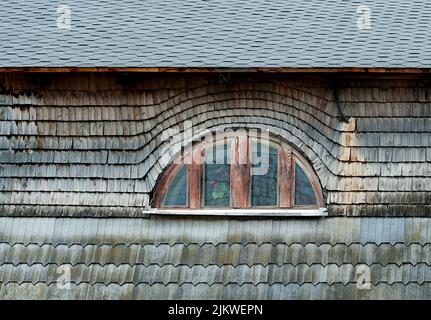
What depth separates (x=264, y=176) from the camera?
34.9 feet

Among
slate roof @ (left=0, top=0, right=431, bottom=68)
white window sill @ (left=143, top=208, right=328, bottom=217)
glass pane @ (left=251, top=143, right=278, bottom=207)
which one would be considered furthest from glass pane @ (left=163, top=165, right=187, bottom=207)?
slate roof @ (left=0, top=0, right=431, bottom=68)

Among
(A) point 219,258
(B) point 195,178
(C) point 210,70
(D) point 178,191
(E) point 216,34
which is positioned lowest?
(A) point 219,258

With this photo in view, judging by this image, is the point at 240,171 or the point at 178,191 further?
the point at 178,191

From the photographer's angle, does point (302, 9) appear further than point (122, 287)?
Yes

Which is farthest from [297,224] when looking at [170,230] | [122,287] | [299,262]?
[122,287]

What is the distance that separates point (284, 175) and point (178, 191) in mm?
1243

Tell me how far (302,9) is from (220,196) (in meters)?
2.75

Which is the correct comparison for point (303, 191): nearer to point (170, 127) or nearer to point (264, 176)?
point (264, 176)

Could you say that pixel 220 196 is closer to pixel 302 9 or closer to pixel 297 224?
pixel 297 224

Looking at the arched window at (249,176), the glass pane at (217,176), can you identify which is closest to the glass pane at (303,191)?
the arched window at (249,176)

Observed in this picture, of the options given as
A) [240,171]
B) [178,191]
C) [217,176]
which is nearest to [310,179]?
[240,171]

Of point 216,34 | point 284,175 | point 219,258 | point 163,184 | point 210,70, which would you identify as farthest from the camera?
point 216,34
